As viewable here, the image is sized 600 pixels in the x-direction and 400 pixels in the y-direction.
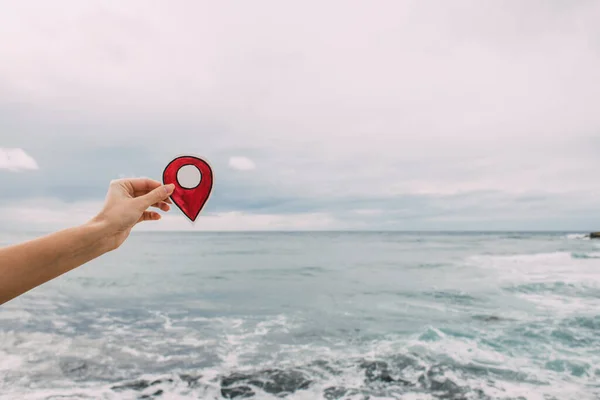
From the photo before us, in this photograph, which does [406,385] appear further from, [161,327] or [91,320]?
[91,320]

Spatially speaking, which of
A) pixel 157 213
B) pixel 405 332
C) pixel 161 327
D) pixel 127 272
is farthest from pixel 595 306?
pixel 127 272

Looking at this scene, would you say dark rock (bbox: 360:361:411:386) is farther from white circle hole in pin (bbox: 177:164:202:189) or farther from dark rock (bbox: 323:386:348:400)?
white circle hole in pin (bbox: 177:164:202:189)

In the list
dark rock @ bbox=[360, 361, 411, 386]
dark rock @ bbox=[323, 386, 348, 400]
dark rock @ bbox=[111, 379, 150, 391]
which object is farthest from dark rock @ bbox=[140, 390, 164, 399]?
dark rock @ bbox=[360, 361, 411, 386]

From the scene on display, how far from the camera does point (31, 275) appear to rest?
4.85 feet

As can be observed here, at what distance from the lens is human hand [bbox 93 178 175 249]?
1768 millimetres

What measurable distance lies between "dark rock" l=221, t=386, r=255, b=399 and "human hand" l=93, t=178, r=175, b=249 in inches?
225

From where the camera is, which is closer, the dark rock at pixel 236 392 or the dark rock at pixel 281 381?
the dark rock at pixel 236 392

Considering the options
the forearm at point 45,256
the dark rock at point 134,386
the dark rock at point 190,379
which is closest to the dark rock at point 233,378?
the dark rock at point 190,379

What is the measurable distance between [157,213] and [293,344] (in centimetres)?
842

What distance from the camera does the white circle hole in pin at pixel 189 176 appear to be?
2.18 m

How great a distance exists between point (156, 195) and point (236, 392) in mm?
5970

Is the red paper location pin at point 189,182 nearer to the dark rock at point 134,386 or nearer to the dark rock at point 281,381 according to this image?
the dark rock at point 281,381

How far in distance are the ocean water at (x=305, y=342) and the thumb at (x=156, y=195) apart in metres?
5.71

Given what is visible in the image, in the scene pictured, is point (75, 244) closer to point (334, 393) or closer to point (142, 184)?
point (142, 184)
